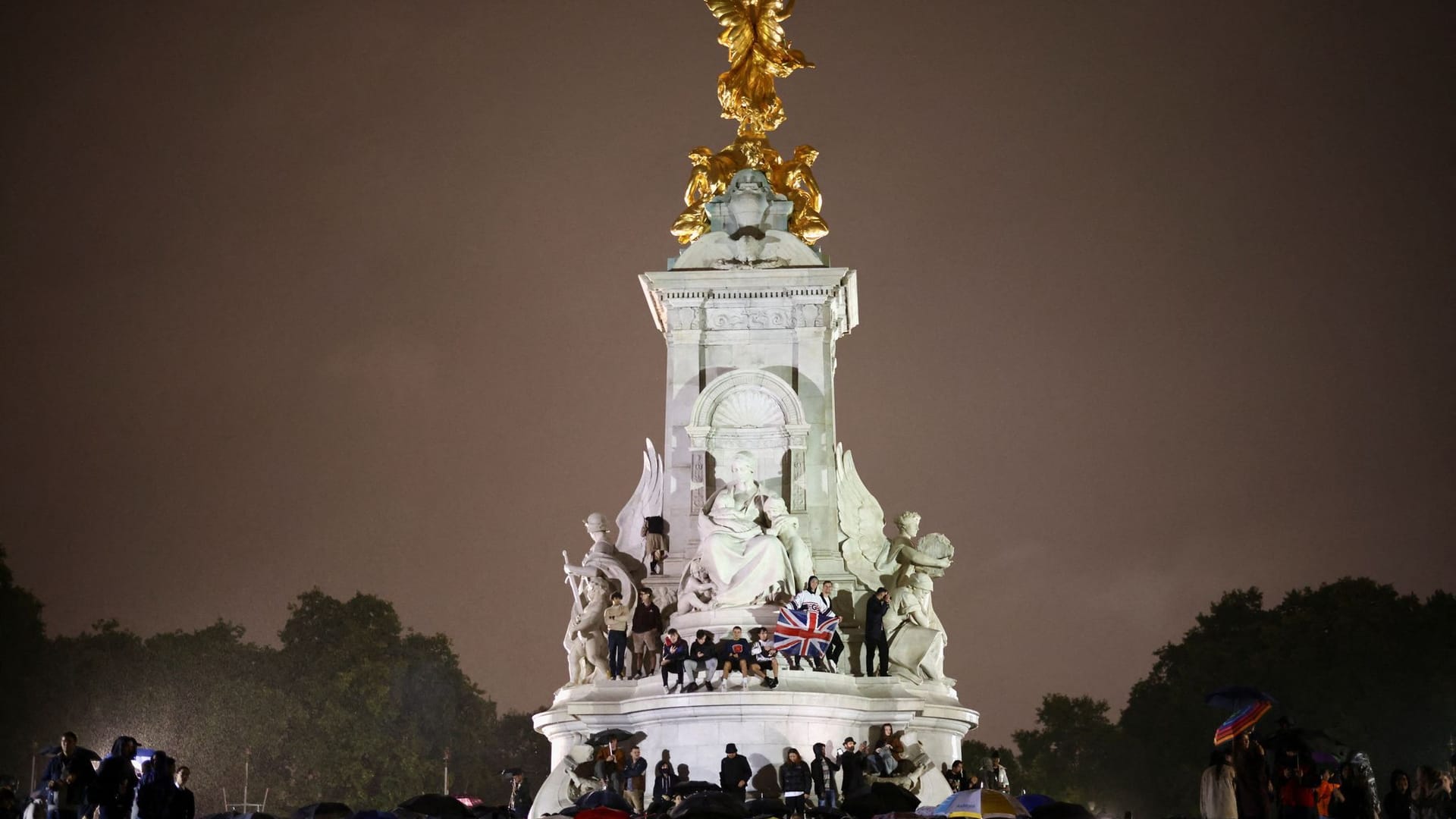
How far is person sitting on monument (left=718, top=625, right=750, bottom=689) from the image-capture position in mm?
22859

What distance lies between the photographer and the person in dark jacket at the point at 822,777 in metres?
21.4

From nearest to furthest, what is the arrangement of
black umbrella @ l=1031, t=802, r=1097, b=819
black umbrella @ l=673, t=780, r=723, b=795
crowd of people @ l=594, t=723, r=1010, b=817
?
black umbrella @ l=1031, t=802, r=1097, b=819 < black umbrella @ l=673, t=780, r=723, b=795 < crowd of people @ l=594, t=723, r=1010, b=817

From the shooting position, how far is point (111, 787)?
1684 centimetres

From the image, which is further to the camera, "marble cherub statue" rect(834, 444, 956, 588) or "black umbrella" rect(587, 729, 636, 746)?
"marble cherub statue" rect(834, 444, 956, 588)

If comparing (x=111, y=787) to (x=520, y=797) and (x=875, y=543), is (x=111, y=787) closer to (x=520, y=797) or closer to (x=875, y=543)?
(x=520, y=797)

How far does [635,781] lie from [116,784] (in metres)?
7.50

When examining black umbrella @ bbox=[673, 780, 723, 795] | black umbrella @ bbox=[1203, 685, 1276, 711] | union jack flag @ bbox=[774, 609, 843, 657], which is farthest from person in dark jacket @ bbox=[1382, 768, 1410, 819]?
union jack flag @ bbox=[774, 609, 843, 657]

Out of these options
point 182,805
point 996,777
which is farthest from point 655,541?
point 182,805

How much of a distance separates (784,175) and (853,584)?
25.5 feet

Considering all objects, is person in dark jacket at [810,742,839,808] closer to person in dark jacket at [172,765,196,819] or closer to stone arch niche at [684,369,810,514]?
stone arch niche at [684,369,810,514]

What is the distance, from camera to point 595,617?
84.6 ft

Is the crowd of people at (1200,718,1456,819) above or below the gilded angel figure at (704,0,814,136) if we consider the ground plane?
below

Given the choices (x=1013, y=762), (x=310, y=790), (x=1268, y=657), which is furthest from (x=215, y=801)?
(x=1013, y=762)

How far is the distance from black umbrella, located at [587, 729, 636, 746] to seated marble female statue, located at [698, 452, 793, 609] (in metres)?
2.61
